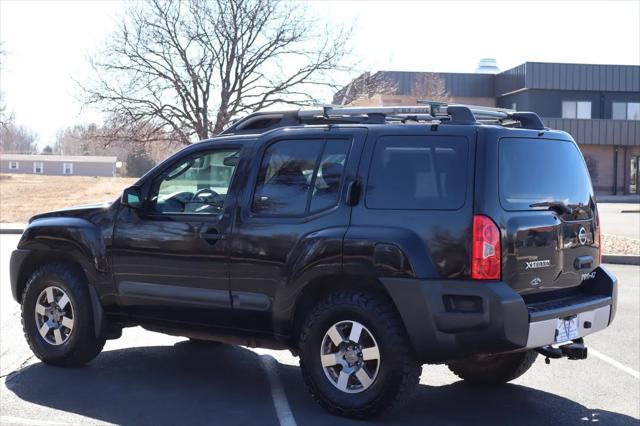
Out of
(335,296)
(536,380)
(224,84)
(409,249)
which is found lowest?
(536,380)

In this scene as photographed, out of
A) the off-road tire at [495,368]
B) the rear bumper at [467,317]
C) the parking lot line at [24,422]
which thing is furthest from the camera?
the off-road tire at [495,368]

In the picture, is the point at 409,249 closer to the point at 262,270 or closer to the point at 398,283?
the point at 398,283

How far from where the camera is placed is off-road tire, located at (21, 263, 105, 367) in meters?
6.85

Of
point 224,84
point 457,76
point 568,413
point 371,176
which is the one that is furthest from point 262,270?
point 457,76

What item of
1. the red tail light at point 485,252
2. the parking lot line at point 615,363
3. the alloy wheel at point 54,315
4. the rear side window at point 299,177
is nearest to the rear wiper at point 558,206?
the red tail light at point 485,252

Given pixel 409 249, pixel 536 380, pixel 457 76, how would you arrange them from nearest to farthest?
pixel 409 249 < pixel 536 380 < pixel 457 76

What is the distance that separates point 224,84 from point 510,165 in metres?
28.4

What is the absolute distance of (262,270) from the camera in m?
5.97

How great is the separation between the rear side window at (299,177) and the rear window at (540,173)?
1.10m

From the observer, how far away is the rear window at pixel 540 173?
5422 mm

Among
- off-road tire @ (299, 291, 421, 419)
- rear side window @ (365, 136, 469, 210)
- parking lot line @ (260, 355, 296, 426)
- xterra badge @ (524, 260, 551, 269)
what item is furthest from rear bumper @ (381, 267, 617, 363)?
parking lot line @ (260, 355, 296, 426)

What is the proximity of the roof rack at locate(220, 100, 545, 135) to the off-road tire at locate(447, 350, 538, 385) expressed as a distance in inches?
67.8

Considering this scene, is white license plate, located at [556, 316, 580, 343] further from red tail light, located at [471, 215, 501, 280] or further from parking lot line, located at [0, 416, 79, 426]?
parking lot line, located at [0, 416, 79, 426]

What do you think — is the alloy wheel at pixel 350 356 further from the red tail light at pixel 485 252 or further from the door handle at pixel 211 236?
the door handle at pixel 211 236
